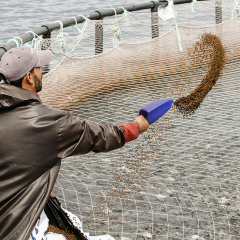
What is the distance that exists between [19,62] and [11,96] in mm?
240

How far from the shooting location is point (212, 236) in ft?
11.0

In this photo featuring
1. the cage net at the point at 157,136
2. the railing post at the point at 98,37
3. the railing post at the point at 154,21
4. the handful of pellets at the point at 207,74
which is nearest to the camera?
the cage net at the point at 157,136

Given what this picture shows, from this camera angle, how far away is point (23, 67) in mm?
2031

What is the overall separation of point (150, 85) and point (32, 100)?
3.59 metres

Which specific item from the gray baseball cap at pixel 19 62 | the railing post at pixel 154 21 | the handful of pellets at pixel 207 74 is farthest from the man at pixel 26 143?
the railing post at pixel 154 21

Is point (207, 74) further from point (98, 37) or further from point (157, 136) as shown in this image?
point (98, 37)

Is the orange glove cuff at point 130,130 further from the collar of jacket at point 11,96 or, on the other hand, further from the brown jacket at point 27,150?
the collar of jacket at point 11,96

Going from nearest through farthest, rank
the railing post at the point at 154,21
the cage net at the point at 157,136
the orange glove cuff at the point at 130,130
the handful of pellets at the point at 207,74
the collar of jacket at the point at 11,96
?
the collar of jacket at the point at 11,96 → the orange glove cuff at the point at 130,130 → the cage net at the point at 157,136 → the handful of pellets at the point at 207,74 → the railing post at the point at 154,21

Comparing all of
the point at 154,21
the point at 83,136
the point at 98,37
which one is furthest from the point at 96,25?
the point at 83,136

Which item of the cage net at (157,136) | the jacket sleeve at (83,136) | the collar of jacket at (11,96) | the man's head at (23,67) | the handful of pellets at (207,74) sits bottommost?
the cage net at (157,136)

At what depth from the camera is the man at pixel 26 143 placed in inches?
74.0

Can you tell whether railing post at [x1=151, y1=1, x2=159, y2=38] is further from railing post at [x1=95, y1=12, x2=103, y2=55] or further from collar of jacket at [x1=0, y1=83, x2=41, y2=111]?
collar of jacket at [x1=0, y1=83, x2=41, y2=111]

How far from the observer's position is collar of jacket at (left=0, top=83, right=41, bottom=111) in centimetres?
185

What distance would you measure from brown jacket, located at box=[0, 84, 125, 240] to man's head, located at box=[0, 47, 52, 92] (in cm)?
11
